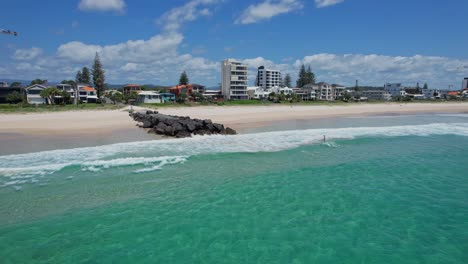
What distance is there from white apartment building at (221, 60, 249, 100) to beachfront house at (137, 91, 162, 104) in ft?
82.8

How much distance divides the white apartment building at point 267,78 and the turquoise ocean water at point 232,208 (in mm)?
126928

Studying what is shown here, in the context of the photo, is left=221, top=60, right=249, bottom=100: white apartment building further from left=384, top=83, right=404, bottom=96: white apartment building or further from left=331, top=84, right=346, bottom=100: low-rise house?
left=384, top=83, right=404, bottom=96: white apartment building

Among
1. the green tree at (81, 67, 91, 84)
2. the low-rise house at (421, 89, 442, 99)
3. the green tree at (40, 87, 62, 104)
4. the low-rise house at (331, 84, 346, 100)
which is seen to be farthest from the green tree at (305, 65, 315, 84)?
the green tree at (40, 87, 62, 104)

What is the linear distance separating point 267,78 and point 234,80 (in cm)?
4936

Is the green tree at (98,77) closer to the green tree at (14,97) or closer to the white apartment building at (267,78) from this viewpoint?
the green tree at (14,97)

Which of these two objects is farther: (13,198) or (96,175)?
(96,175)

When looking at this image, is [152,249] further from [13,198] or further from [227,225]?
[13,198]

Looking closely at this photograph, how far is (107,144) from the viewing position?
20.8 metres

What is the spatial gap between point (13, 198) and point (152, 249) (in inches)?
264

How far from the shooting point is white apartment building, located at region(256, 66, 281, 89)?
463ft

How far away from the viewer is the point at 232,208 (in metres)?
9.64

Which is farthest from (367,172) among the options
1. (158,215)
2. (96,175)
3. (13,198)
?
(13,198)

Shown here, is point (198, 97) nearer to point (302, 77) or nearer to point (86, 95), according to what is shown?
point (86, 95)

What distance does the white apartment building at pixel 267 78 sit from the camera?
141m
